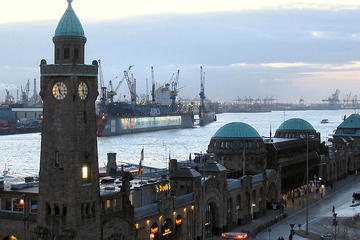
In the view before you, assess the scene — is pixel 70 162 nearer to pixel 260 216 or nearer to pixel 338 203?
pixel 260 216

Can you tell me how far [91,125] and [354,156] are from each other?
107 m

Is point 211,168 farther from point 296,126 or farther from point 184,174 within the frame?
point 296,126

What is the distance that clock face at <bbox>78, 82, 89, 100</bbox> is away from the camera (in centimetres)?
4766

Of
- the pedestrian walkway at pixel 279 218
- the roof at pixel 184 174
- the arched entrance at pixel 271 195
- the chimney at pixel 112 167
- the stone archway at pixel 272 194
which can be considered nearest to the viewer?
the roof at pixel 184 174

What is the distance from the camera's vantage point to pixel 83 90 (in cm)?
4797

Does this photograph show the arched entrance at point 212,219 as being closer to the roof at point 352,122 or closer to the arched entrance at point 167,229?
the arched entrance at point 167,229

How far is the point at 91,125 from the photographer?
48.7 m

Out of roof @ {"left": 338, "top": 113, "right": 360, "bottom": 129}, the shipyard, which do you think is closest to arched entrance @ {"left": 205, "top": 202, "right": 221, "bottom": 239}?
the shipyard

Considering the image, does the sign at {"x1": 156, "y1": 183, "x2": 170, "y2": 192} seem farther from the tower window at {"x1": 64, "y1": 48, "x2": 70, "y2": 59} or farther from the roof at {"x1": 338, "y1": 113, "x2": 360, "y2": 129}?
the roof at {"x1": 338, "y1": 113, "x2": 360, "y2": 129}

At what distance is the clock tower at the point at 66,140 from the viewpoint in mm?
47094

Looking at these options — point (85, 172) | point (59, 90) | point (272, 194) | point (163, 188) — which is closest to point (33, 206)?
point (85, 172)

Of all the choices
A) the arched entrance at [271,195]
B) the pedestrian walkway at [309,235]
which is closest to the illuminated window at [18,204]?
the pedestrian walkway at [309,235]

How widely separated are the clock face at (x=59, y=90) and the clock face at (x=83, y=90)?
112 cm

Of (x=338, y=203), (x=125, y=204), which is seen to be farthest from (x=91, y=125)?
(x=338, y=203)
